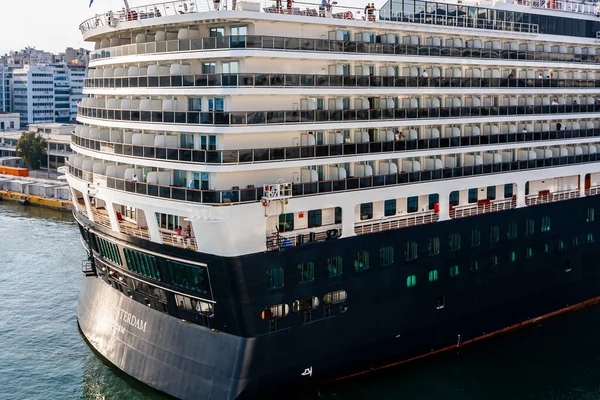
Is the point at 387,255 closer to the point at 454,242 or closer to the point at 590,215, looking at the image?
the point at 454,242

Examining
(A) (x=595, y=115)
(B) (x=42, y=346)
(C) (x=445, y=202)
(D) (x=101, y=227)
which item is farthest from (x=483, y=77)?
(B) (x=42, y=346)

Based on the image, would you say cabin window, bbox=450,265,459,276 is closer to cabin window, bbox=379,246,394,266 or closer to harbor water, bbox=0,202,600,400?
cabin window, bbox=379,246,394,266

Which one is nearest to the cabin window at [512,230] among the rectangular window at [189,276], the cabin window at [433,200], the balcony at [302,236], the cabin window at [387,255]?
the cabin window at [433,200]

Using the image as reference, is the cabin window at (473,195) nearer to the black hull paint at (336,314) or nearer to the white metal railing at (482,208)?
the white metal railing at (482,208)

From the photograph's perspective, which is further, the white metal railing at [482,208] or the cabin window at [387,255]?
the white metal railing at [482,208]

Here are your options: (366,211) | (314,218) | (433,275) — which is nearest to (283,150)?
(314,218)

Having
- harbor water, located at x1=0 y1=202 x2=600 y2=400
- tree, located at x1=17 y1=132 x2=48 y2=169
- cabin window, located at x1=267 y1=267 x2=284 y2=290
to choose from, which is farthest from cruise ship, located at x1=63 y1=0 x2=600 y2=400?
tree, located at x1=17 y1=132 x2=48 y2=169
